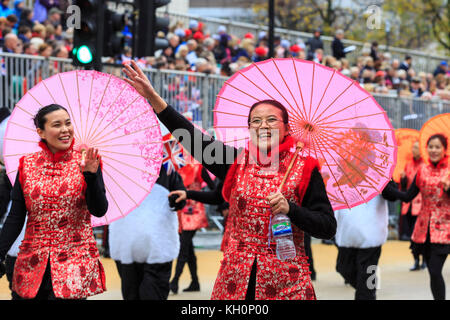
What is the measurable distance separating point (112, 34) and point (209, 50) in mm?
6913

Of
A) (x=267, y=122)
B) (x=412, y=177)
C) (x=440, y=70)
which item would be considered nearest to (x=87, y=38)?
(x=267, y=122)

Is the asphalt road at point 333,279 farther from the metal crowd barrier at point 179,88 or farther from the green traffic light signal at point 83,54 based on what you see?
the green traffic light signal at point 83,54

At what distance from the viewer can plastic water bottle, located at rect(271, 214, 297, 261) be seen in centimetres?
419

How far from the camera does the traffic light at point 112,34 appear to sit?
9914 millimetres

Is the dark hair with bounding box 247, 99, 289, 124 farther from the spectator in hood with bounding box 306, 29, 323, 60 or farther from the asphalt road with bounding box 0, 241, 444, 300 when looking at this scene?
the spectator in hood with bounding box 306, 29, 323, 60

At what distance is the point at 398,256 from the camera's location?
14859 millimetres

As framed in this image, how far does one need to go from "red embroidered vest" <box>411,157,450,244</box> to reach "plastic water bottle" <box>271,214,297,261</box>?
4680mm

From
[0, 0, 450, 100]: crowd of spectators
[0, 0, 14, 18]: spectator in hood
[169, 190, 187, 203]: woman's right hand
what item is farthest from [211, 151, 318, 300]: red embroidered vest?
[0, 0, 14, 18]: spectator in hood

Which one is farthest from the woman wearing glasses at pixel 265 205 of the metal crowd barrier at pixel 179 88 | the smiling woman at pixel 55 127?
the metal crowd barrier at pixel 179 88

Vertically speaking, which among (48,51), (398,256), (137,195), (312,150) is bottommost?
(398,256)

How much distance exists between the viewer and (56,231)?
5016 millimetres

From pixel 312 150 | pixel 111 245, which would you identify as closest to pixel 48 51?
pixel 111 245
